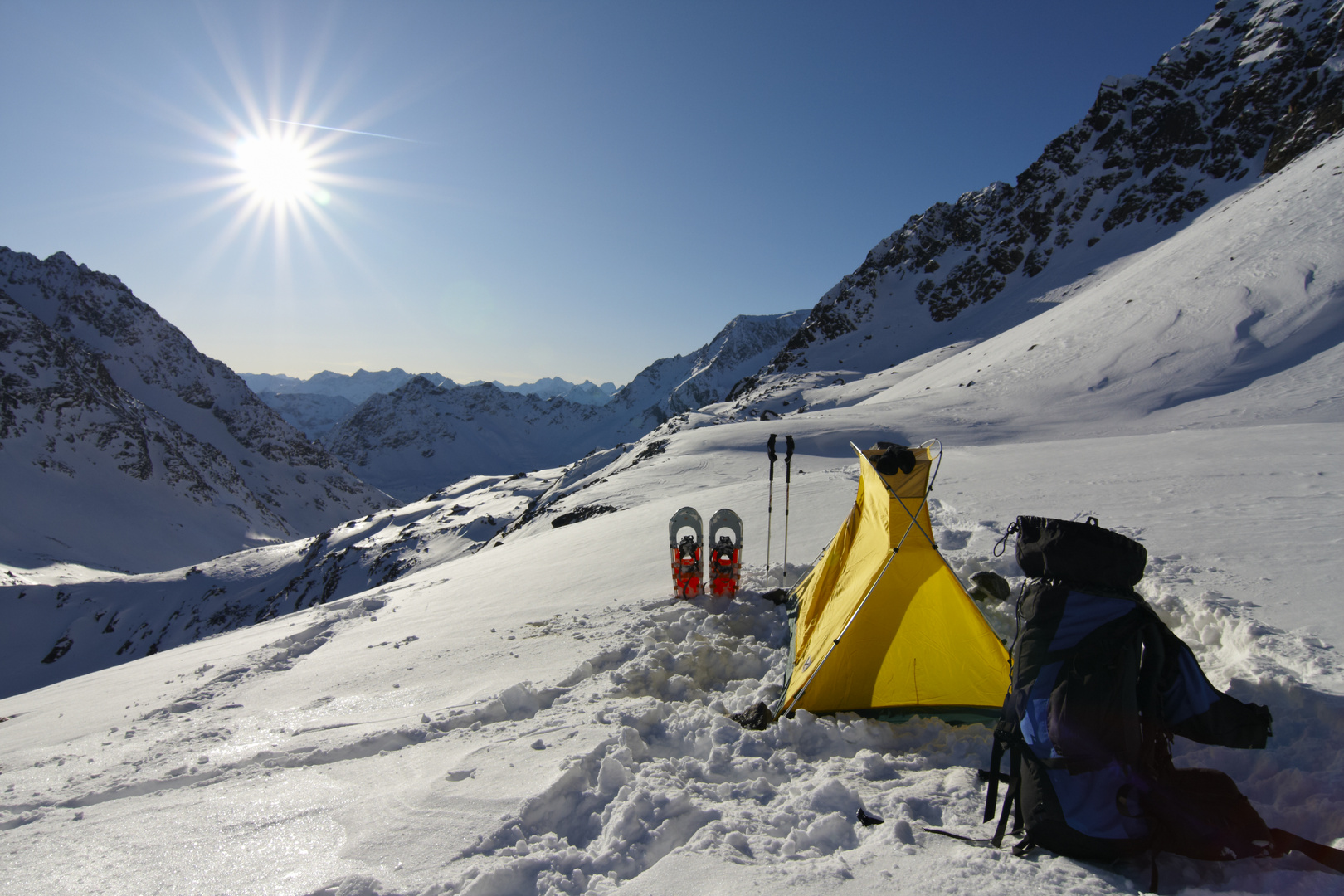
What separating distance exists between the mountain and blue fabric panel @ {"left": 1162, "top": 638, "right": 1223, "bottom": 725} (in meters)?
80.0

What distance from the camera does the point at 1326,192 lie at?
29.0m

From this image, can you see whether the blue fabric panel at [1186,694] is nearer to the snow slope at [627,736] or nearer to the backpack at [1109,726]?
the backpack at [1109,726]

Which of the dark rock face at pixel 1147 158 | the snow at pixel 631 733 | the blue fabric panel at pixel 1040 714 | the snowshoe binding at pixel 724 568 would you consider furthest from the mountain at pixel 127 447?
the dark rock face at pixel 1147 158

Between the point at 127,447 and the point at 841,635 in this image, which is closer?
the point at 841,635

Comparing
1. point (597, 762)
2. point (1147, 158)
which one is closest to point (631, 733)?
point (597, 762)

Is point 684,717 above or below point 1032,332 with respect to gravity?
below

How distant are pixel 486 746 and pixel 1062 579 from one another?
436 cm

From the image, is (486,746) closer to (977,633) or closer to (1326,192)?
(977,633)

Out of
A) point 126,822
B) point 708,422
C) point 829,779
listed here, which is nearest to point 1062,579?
point 829,779

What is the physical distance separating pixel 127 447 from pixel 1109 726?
122 m

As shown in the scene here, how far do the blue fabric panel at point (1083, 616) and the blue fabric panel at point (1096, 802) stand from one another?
2.04 ft

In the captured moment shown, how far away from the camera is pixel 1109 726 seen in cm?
295

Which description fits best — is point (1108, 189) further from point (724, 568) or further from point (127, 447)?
point (127, 447)

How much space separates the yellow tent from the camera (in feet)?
15.1
